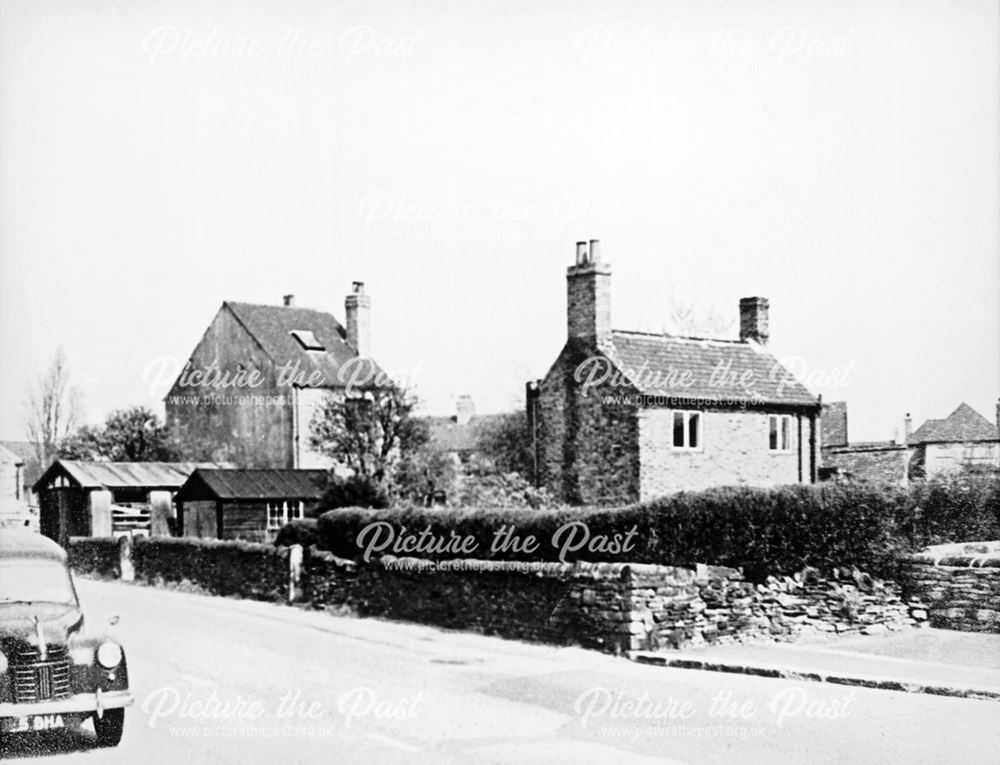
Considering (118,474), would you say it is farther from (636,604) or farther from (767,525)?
(767,525)

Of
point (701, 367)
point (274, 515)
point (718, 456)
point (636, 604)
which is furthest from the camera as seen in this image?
point (701, 367)

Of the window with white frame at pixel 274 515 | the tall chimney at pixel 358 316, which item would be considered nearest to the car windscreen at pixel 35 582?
the window with white frame at pixel 274 515

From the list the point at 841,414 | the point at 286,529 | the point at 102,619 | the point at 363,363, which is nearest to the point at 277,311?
the point at 363,363

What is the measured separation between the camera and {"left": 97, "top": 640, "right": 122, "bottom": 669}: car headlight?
Answer: 837 cm

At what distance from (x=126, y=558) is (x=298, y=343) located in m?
27.8

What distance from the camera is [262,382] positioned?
49.3 meters

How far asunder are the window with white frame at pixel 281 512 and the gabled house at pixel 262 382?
378 inches

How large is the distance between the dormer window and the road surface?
35.1 meters

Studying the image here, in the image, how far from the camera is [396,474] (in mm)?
35375

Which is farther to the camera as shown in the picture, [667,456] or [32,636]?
[667,456]

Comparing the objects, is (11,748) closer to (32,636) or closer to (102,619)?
(32,636)

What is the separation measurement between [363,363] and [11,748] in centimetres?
4366

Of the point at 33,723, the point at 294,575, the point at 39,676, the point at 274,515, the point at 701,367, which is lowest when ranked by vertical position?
the point at 274,515

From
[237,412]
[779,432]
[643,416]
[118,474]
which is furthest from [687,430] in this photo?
[237,412]
